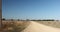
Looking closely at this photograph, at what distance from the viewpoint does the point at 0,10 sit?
7.93 meters

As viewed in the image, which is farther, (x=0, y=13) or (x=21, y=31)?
(x=21, y=31)

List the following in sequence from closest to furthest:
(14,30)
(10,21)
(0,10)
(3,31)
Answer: (0,10), (3,31), (14,30), (10,21)

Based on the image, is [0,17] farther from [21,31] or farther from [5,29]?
[21,31]

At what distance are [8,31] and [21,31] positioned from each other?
130 centimetres

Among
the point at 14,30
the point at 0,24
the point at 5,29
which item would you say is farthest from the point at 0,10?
the point at 14,30

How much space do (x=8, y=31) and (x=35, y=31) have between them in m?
2.75

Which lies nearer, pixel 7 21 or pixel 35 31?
pixel 7 21

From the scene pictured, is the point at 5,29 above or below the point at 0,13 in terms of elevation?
below

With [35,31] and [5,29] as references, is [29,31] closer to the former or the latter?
[35,31]

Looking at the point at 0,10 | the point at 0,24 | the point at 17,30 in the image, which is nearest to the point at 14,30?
the point at 17,30

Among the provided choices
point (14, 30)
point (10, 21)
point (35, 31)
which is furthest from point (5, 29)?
point (35, 31)

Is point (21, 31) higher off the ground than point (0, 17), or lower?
lower

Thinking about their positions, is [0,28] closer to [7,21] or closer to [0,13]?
[0,13]

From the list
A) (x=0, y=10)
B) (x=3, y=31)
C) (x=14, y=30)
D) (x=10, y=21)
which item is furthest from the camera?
(x=10, y=21)
